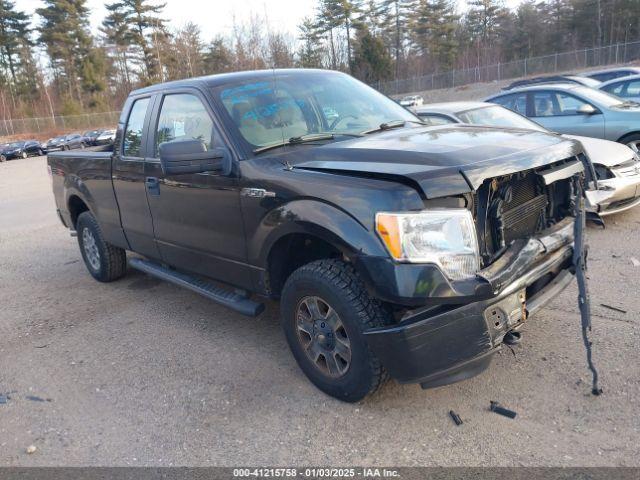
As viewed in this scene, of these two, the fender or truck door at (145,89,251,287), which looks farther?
truck door at (145,89,251,287)

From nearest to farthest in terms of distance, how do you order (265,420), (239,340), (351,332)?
(351,332) → (265,420) → (239,340)

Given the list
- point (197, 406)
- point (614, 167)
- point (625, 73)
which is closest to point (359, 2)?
point (625, 73)

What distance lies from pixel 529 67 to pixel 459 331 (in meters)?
50.8

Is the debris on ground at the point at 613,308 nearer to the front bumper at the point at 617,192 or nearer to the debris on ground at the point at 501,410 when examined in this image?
the debris on ground at the point at 501,410

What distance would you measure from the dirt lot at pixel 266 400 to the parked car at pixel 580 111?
3833 millimetres

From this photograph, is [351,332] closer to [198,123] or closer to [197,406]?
[197,406]

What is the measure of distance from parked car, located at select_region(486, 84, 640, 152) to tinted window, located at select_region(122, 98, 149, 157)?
21.0 feet

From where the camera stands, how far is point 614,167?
634cm

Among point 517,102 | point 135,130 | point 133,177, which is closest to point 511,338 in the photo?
point 133,177

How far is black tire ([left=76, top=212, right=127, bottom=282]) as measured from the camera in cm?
588

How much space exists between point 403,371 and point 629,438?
1176mm

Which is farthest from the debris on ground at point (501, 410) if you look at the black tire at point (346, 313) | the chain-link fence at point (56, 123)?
the chain-link fence at point (56, 123)

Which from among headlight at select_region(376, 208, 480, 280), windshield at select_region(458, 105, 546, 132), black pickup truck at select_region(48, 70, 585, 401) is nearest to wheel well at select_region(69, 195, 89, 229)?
black pickup truck at select_region(48, 70, 585, 401)

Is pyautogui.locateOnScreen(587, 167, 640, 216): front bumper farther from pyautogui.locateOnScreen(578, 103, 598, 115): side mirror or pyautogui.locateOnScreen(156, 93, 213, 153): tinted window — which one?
pyautogui.locateOnScreen(156, 93, 213, 153): tinted window
